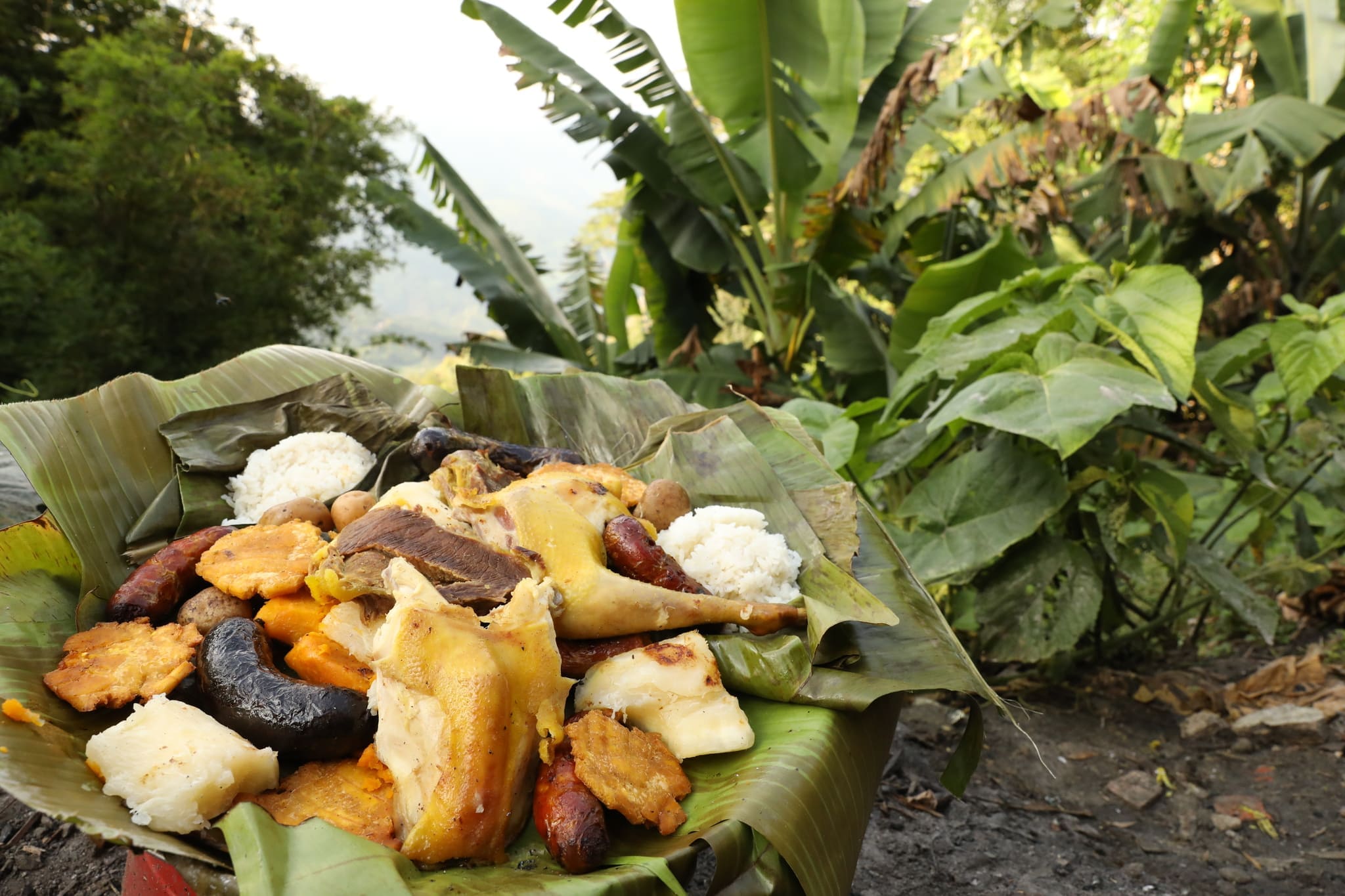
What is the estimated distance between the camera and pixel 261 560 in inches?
63.2

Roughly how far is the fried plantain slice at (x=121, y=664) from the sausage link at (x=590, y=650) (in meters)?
0.63

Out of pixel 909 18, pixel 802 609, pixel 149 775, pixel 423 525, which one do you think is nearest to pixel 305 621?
pixel 423 525

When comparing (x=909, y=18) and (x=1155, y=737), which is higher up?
(x=909, y=18)

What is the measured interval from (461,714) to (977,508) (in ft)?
7.18

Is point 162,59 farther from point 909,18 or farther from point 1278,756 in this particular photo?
point 1278,756

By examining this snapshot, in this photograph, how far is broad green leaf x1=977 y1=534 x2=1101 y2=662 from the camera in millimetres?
3014

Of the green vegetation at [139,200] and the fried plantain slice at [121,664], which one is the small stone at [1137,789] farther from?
the green vegetation at [139,200]

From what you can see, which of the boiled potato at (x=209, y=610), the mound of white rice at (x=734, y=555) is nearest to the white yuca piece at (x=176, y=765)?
the boiled potato at (x=209, y=610)

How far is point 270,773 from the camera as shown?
1251mm

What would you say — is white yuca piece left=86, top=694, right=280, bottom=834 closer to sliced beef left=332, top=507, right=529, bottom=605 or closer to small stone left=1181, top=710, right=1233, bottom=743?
sliced beef left=332, top=507, right=529, bottom=605

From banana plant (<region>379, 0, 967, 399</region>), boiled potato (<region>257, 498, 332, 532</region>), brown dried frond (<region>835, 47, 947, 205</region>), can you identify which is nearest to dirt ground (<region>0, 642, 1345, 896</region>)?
boiled potato (<region>257, 498, 332, 532</region>)

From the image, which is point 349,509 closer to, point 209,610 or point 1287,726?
point 209,610

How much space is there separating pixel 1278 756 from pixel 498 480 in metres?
3.18

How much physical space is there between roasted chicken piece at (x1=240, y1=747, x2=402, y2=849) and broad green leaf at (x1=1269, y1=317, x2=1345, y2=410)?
9.54ft
